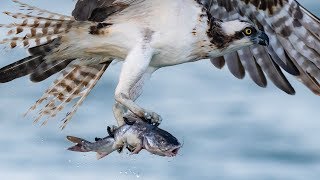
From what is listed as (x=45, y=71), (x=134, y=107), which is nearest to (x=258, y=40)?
(x=134, y=107)

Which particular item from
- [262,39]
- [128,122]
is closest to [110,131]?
[128,122]

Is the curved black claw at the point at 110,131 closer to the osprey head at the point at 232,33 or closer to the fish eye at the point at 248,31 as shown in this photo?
Result: the osprey head at the point at 232,33

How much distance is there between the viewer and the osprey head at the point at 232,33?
439 inches

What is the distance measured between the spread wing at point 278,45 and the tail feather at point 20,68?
2.03m

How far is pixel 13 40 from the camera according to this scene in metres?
11.6

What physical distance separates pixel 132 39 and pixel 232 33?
0.96 meters

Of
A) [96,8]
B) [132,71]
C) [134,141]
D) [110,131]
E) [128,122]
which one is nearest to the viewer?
[134,141]

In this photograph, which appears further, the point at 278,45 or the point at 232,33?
the point at 278,45

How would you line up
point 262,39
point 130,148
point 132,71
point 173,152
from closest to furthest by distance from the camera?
point 173,152
point 130,148
point 132,71
point 262,39

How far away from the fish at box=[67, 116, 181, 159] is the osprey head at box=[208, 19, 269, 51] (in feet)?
4.44

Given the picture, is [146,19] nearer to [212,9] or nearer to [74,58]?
[74,58]

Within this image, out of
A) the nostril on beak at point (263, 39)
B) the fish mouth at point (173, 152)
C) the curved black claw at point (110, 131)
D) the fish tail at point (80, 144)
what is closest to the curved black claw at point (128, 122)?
the curved black claw at point (110, 131)

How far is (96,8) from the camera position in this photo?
11.1m

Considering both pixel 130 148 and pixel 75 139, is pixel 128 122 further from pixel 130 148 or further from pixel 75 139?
pixel 75 139
